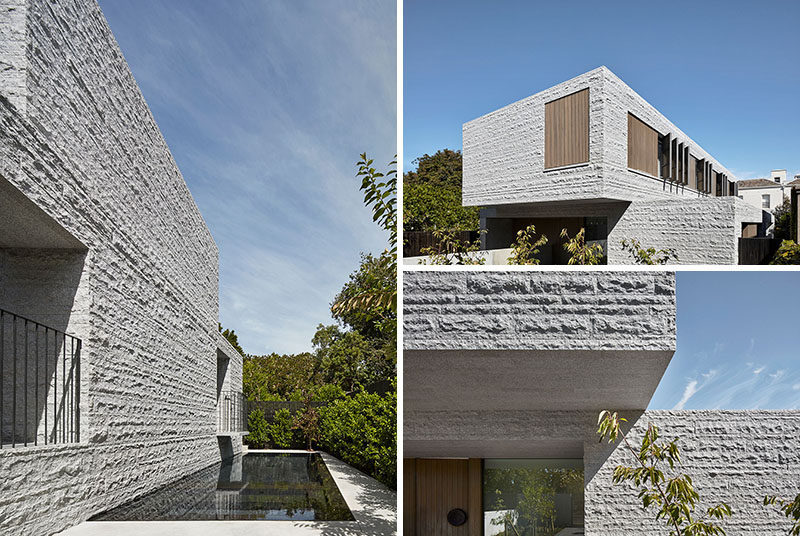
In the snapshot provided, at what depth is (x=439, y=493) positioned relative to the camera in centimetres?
688

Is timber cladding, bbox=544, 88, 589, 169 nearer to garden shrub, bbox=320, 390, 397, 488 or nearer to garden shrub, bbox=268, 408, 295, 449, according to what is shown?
garden shrub, bbox=320, 390, 397, 488

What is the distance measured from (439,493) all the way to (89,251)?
190 inches

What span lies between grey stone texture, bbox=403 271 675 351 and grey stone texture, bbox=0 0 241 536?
3.23 metres

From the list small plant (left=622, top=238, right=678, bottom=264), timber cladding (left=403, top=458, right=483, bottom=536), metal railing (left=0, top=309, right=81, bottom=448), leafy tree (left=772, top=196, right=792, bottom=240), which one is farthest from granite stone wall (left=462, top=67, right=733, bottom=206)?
metal railing (left=0, top=309, right=81, bottom=448)

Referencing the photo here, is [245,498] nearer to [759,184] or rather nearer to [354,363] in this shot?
[354,363]

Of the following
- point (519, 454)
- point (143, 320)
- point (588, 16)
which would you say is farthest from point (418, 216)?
point (519, 454)

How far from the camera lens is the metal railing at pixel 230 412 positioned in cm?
1596

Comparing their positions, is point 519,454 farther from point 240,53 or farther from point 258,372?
point 258,372

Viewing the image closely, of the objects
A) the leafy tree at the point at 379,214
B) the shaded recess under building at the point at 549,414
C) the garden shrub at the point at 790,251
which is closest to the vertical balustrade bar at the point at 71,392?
the leafy tree at the point at 379,214

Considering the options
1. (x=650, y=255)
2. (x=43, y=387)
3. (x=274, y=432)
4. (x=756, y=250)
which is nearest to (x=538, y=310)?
(x=43, y=387)

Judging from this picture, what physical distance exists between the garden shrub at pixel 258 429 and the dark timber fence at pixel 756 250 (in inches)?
571

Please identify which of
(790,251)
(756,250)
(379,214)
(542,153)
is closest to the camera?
(379,214)

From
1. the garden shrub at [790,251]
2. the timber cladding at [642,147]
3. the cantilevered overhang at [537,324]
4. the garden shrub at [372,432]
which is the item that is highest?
the timber cladding at [642,147]

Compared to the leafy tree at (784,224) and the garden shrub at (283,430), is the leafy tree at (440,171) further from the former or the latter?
the garden shrub at (283,430)
